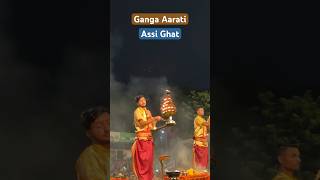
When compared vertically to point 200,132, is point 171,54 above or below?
above

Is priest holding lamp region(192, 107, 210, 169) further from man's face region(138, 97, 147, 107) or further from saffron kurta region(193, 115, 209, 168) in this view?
man's face region(138, 97, 147, 107)

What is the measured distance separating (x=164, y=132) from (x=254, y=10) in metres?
0.89

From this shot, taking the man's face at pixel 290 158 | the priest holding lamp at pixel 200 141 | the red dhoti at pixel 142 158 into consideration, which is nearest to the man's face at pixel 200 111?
the priest holding lamp at pixel 200 141

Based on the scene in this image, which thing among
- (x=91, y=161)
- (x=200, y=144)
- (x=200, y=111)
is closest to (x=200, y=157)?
(x=200, y=144)

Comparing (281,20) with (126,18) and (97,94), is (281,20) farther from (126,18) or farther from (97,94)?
(97,94)

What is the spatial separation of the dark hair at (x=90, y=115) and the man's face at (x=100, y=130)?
0.06ft

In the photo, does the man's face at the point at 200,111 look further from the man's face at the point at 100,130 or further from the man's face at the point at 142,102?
the man's face at the point at 100,130

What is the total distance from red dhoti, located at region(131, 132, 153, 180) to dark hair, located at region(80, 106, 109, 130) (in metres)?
0.27

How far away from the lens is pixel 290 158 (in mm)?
2525

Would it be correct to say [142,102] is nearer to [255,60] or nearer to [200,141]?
[200,141]

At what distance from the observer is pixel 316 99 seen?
253cm

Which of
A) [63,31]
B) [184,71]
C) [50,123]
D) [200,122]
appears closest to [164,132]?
[200,122]

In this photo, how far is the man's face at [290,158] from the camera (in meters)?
2.52

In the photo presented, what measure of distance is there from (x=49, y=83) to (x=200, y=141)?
94 cm
